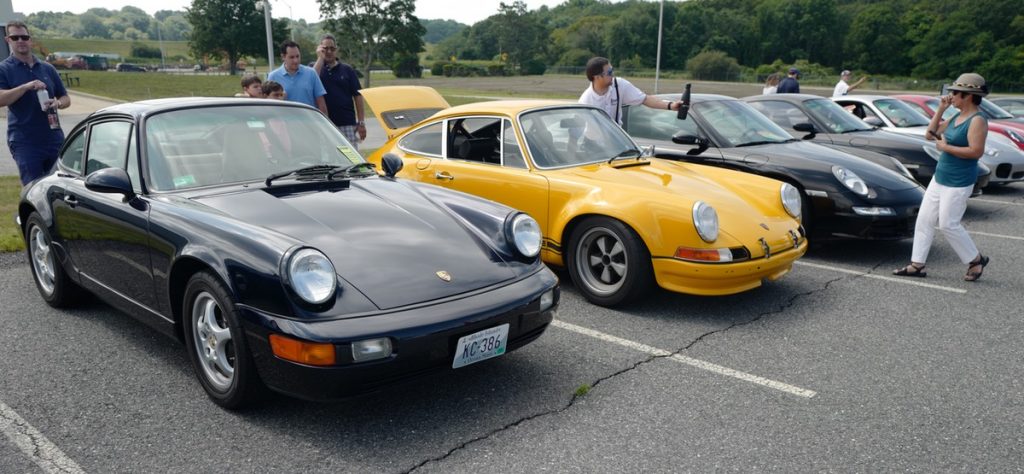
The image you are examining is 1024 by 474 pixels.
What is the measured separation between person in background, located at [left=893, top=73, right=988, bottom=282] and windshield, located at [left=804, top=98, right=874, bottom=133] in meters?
2.82

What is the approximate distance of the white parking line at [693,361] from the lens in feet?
11.7

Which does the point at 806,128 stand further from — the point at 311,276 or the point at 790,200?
the point at 311,276

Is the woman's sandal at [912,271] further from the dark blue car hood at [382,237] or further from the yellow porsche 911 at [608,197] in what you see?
the dark blue car hood at [382,237]

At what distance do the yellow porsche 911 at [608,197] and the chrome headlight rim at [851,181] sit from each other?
104 cm

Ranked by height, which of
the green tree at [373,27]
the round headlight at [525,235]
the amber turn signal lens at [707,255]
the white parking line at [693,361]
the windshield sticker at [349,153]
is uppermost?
the green tree at [373,27]

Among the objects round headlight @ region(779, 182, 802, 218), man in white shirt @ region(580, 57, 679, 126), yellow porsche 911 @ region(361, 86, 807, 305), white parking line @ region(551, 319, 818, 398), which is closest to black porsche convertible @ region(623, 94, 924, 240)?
man in white shirt @ region(580, 57, 679, 126)

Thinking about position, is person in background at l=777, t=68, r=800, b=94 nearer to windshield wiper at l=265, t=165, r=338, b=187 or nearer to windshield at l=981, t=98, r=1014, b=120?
windshield at l=981, t=98, r=1014, b=120

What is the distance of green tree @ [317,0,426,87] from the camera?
6831 cm

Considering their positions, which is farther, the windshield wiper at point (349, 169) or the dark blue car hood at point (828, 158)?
the dark blue car hood at point (828, 158)

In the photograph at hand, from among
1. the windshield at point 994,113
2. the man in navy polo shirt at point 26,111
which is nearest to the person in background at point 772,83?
the windshield at point 994,113

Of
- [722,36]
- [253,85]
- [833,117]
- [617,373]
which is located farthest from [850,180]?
[722,36]

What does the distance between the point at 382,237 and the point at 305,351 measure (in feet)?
2.45

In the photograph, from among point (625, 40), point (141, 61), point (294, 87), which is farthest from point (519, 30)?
point (294, 87)

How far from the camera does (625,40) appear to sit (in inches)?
4230
